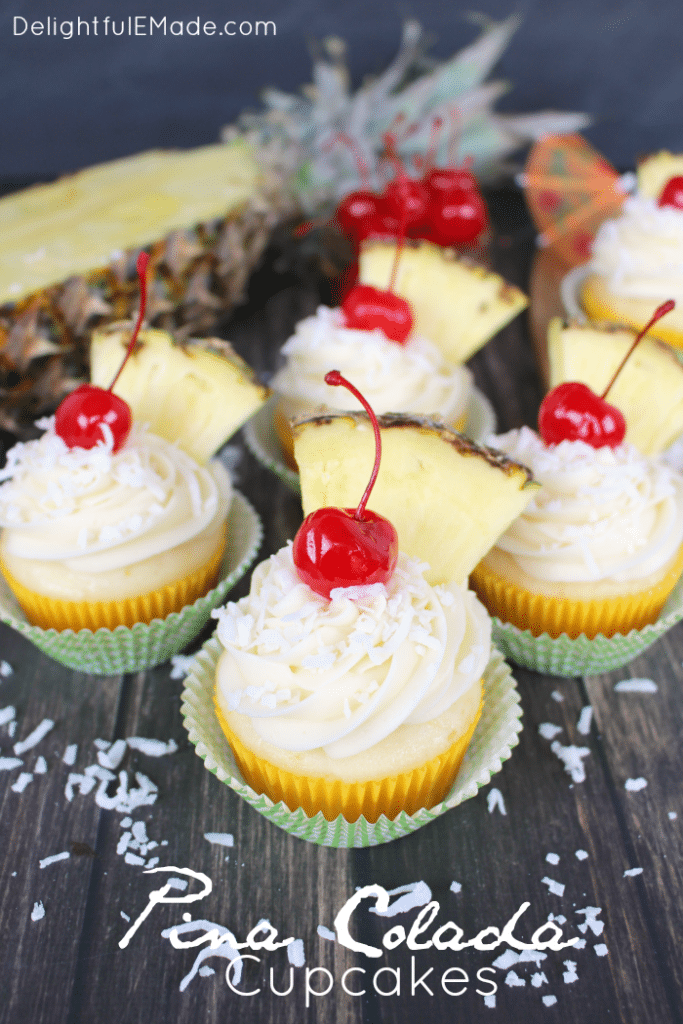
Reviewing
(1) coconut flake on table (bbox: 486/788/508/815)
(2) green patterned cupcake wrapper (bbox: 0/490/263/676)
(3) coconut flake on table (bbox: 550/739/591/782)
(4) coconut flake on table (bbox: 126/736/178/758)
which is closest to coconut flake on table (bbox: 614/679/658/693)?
(3) coconut flake on table (bbox: 550/739/591/782)

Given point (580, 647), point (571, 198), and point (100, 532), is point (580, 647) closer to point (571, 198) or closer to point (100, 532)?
point (100, 532)

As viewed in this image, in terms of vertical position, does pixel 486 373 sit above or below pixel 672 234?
below

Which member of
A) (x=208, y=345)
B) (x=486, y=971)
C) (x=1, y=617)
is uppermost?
(x=208, y=345)

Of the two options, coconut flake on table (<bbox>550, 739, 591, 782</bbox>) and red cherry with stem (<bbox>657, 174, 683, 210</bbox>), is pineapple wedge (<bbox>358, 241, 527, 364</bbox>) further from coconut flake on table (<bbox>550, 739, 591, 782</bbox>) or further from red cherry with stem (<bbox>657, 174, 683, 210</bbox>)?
coconut flake on table (<bbox>550, 739, 591, 782</bbox>)

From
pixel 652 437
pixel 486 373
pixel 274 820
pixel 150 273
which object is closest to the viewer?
pixel 274 820

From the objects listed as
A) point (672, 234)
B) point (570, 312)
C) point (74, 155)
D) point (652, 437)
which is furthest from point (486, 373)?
point (74, 155)

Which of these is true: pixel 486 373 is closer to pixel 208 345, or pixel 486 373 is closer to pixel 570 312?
pixel 570 312
